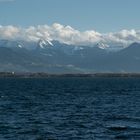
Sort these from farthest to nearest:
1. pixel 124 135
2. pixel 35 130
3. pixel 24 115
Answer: pixel 24 115 < pixel 35 130 < pixel 124 135

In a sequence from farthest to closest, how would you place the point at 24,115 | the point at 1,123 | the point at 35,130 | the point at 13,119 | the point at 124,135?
the point at 24,115 → the point at 13,119 → the point at 1,123 → the point at 35,130 → the point at 124,135

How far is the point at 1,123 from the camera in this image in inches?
2596

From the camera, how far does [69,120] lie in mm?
69750

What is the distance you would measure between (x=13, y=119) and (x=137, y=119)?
16.0 m

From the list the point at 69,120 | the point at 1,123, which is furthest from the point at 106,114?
the point at 1,123

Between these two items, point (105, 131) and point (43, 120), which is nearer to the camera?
point (105, 131)

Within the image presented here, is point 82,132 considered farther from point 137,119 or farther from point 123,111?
point 123,111

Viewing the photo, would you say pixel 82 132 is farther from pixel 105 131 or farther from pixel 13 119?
pixel 13 119

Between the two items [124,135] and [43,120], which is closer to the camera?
[124,135]

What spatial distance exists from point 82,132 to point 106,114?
20.2 m

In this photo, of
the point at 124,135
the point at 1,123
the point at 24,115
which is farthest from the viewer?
the point at 24,115

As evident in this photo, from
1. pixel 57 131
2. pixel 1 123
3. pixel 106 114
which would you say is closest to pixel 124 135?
pixel 57 131

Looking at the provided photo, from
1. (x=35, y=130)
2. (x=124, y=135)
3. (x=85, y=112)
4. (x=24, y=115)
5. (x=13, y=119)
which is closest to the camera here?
(x=124, y=135)

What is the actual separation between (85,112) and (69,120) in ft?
40.1
